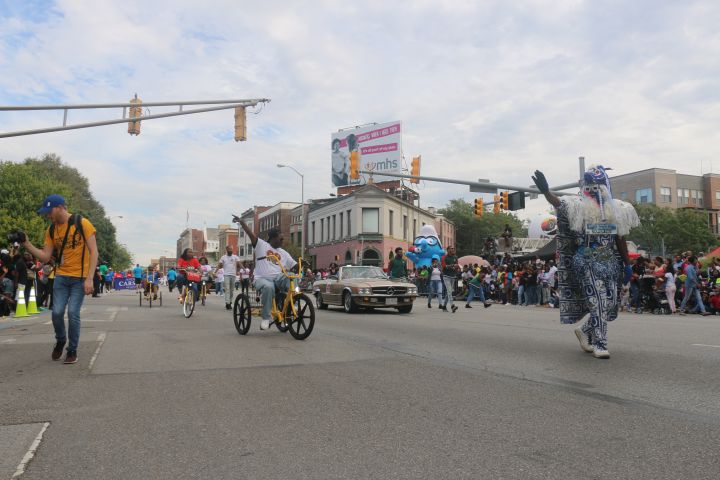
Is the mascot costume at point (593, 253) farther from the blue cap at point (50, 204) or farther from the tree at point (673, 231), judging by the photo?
the tree at point (673, 231)

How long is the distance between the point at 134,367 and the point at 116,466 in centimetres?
352

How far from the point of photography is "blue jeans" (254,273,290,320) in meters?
9.77

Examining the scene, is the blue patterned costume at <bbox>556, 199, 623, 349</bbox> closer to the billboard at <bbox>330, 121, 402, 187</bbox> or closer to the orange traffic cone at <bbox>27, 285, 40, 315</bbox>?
the orange traffic cone at <bbox>27, 285, 40, 315</bbox>

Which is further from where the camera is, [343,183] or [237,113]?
[343,183]

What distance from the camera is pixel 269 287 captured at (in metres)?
9.84

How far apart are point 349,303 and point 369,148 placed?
46.2 meters

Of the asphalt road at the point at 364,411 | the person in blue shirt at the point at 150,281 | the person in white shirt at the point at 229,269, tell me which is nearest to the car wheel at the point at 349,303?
the person in white shirt at the point at 229,269

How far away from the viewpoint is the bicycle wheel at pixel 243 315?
10.2 metres

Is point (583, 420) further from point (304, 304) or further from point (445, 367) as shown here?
point (304, 304)

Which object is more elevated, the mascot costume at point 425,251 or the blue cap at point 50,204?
the mascot costume at point 425,251

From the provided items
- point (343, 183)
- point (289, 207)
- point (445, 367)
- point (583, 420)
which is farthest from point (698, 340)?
point (289, 207)

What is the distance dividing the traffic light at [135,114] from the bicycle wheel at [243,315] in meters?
10.3

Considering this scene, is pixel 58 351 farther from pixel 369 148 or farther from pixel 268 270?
pixel 369 148

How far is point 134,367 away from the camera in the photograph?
6.75 m
